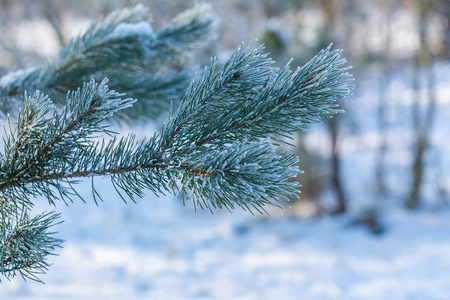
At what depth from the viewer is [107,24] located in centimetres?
139

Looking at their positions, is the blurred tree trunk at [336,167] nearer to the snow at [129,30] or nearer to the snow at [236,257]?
the snow at [236,257]

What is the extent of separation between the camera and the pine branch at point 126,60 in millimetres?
1277

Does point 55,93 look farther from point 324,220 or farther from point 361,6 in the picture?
point 361,6

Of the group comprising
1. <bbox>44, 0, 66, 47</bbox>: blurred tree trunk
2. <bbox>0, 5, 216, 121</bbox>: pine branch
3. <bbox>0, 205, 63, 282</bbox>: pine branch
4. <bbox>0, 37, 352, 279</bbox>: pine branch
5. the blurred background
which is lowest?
<bbox>0, 205, 63, 282</bbox>: pine branch

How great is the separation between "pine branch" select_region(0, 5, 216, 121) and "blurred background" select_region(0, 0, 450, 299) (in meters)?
2.24

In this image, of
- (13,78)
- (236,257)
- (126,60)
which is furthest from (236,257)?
(13,78)

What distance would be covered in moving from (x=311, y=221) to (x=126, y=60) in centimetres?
620

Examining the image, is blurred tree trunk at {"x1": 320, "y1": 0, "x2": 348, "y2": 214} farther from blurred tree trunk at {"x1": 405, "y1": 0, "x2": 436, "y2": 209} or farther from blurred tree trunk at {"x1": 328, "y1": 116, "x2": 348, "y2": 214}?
blurred tree trunk at {"x1": 405, "y1": 0, "x2": 436, "y2": 209}

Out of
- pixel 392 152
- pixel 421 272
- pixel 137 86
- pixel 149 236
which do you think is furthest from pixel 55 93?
pixel 392 152

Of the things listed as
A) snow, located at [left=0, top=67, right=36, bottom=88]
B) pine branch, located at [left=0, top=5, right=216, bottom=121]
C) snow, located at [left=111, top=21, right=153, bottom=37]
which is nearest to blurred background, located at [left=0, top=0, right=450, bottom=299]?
pine branch, located at [left=0, top=5, right=216, bottom=121]

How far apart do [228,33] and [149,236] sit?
476 cm

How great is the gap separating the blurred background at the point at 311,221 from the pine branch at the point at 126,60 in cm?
224

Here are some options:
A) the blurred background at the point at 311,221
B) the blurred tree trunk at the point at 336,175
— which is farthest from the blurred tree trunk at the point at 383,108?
the blurred tree trunk at the point at 336,175

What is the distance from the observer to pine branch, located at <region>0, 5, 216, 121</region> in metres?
1.28
